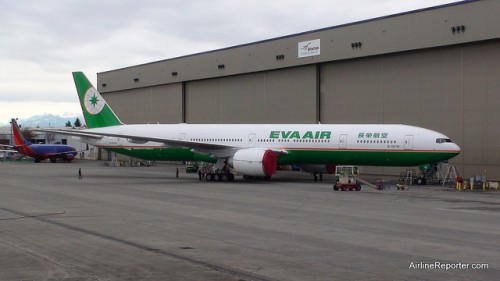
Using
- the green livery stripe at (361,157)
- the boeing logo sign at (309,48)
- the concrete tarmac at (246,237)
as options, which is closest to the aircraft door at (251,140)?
the green livery stripe at (361,157)

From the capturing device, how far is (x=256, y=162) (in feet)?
116

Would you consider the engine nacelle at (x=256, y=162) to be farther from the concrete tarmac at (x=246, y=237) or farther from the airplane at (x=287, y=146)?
the concrete tarmac at (x=246, y=237)

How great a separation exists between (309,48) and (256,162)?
53.7 ft

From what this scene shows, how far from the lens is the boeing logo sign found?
1879 inches

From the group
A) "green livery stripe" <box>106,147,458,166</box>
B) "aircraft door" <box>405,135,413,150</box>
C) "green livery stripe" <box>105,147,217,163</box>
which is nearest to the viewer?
"green livery stripe" <box>106,147,458,166</box>

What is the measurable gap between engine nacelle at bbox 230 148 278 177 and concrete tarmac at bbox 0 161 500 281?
28.0 feet

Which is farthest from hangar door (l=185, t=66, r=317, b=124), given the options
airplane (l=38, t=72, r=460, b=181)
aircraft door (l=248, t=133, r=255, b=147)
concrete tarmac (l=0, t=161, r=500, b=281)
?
concrete tarmac (l=0, t=161, r=500, b=281)

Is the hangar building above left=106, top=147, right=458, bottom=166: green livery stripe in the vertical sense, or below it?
above

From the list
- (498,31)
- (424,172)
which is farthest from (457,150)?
(498,31)

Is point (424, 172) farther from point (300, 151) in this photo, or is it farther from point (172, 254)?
point (172, 254)

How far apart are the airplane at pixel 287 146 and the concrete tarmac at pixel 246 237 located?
751 cm

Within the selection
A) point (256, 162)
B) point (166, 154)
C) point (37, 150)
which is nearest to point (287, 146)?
point (256, 162)

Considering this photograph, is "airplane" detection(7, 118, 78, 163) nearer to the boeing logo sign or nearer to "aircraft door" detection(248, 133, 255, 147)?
the boeing logo sign

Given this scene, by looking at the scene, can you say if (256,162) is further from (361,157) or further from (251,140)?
(361,157)
